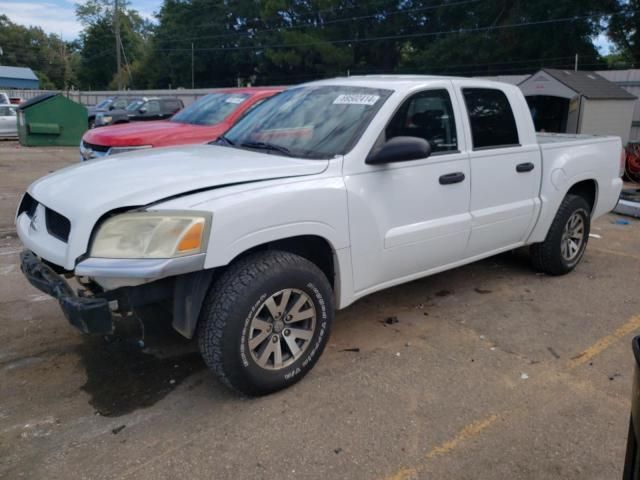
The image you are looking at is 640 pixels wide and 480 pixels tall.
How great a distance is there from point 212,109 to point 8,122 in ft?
52.0

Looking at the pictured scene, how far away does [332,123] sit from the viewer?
3824 mm

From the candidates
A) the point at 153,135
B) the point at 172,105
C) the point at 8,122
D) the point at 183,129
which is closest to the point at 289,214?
the point at 153,135

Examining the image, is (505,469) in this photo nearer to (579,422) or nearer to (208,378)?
(579,422)

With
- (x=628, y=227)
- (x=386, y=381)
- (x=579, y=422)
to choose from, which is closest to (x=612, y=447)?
(x=579, y=422)

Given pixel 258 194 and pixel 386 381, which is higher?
pixel 258 194

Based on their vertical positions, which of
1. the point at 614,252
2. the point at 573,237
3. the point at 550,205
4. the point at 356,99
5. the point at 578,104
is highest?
the point at 578,104

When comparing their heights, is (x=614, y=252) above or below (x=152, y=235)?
below

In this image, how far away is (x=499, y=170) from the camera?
4.50 meters

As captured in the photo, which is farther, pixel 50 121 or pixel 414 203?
pixel 50 121

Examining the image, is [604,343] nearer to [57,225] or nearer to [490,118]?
[490,118]

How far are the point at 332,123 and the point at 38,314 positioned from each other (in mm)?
2729

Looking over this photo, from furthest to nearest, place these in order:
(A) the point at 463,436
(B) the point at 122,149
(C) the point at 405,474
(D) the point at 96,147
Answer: (D) the point at 96,147 < (B) the point at 122,149 < (A) the point at 463,436 < (C) the point at 405,474

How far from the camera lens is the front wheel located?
9.92 feet

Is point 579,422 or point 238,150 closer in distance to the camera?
point 579,422
